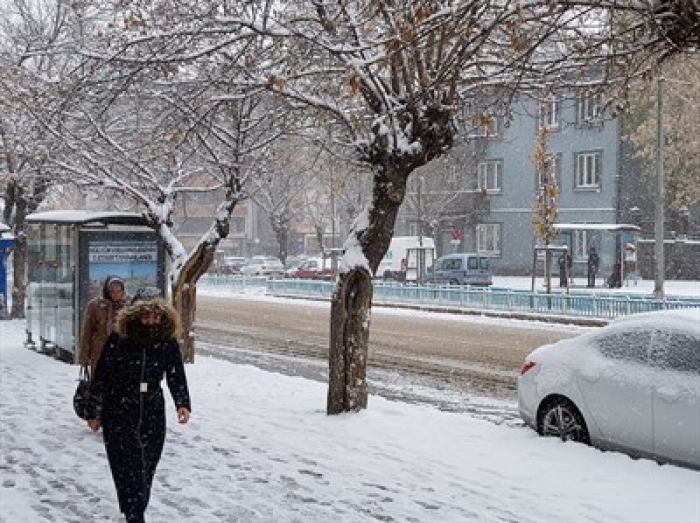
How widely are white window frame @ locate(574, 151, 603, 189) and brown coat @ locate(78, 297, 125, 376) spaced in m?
40.0

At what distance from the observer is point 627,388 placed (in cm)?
836

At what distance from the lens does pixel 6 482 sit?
7.63 m

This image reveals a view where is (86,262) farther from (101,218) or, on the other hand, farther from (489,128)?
(489,128)

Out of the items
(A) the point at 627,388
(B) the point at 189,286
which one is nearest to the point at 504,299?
(B) the point at 189,286

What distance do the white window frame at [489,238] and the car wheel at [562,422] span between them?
4254cm

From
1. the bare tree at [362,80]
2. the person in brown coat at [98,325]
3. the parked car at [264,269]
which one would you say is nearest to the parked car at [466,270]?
the parked car at [264,269]

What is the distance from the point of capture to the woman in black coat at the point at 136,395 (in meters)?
6.02

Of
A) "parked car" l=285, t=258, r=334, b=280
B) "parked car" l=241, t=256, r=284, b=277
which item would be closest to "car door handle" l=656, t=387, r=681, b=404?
"parked car" l=285, t=258, r=334, b=280

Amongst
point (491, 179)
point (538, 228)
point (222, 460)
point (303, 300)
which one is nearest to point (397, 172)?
point (222, 460)

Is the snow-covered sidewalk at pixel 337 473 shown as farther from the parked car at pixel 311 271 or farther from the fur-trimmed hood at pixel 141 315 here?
the parked car at pixel 311 271

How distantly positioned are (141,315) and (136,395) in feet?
1.81

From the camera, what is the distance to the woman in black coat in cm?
602

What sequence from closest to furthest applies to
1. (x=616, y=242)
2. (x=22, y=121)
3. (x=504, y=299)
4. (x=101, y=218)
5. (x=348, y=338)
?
(x=348, y=338) < (x=101, y=218) < (x=22, y=121) < (x=504, y=299) < (x=616, y=242)

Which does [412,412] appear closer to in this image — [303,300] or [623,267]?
[303,300]
